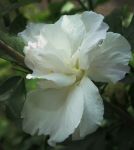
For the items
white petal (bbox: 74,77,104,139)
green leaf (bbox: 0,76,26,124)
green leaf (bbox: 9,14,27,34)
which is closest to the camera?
white petal (bbox: 74,77,104,139)

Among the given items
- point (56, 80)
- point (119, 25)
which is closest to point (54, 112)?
point (56, 80)

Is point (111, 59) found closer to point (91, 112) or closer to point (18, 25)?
point (91, 112)

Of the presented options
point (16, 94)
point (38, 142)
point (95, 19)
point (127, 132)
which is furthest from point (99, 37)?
point (38, 142)

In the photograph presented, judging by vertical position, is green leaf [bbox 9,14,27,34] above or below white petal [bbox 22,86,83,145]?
below

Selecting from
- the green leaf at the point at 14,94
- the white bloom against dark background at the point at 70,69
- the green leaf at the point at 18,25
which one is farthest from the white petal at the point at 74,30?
the green leaf at the point at 18,25

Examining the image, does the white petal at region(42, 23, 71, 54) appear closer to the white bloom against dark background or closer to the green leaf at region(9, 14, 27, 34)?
the white bloom against dark background

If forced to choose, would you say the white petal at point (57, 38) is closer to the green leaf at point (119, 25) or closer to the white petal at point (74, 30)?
the white petal at point (74, 30)

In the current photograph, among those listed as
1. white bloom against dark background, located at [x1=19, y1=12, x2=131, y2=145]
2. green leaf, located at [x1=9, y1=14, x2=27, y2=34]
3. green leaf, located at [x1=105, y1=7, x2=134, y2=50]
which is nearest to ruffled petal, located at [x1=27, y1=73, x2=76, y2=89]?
white bloom against dark background, located at [x1=19, y1=12, x2=131, y2=145]

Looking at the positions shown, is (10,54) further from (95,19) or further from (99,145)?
(99,145)
